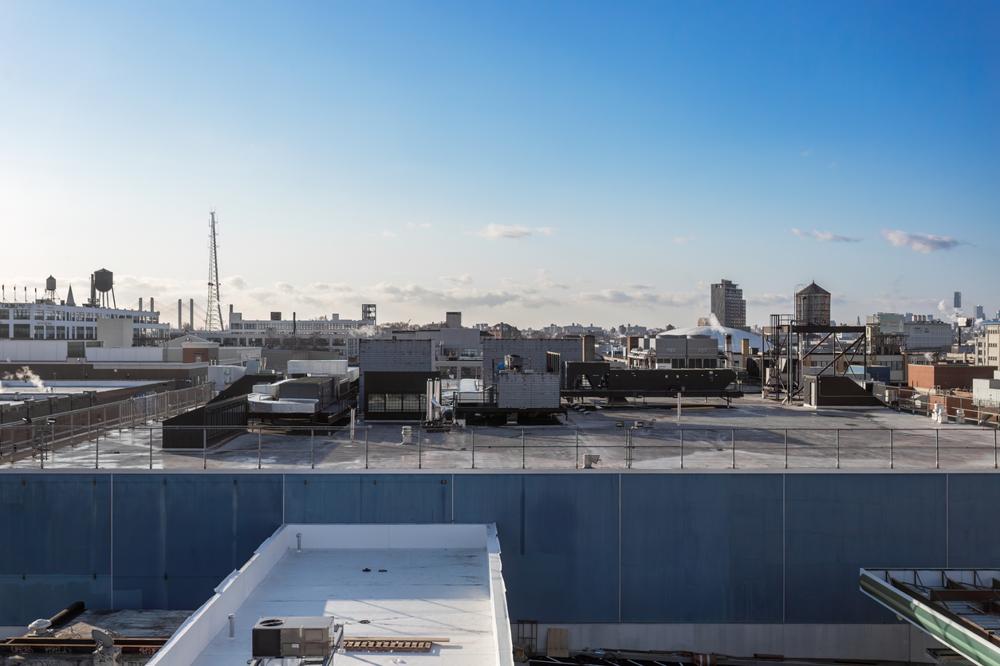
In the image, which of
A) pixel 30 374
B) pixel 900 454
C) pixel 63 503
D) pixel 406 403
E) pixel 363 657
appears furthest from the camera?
pixel 30 374

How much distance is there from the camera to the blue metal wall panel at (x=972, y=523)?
66.7 ft

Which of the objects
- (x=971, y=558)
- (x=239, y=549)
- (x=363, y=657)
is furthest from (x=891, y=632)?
(x=239, y=549)

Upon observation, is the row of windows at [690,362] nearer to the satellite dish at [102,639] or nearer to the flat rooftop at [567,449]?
the flat rooftop at [567,449]

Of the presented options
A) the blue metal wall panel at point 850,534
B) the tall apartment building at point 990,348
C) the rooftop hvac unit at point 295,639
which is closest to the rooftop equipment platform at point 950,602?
the blue metal wall panel at point 850,534

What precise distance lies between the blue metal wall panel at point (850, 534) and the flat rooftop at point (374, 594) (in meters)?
9.15

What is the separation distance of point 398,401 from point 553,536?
14.4m

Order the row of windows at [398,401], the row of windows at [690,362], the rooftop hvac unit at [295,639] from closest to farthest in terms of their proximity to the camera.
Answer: the rooftop hvac unit at [295,639]
the row of windows at [398,401]
the row of windows at [690,362]

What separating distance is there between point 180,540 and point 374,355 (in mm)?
14626

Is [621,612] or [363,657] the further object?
[621,612]

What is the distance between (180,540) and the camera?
20.0m

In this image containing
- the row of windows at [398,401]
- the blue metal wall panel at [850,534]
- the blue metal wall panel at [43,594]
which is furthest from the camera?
the row of windows at [398,401]

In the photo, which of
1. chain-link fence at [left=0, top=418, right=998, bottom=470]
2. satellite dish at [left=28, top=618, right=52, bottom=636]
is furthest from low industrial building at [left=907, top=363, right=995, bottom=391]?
satellite dish at [left=28, top=618, right=52, bottom=636]

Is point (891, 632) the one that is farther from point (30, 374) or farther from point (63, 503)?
point (30, 374)

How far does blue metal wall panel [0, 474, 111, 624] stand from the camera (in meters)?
19.9
